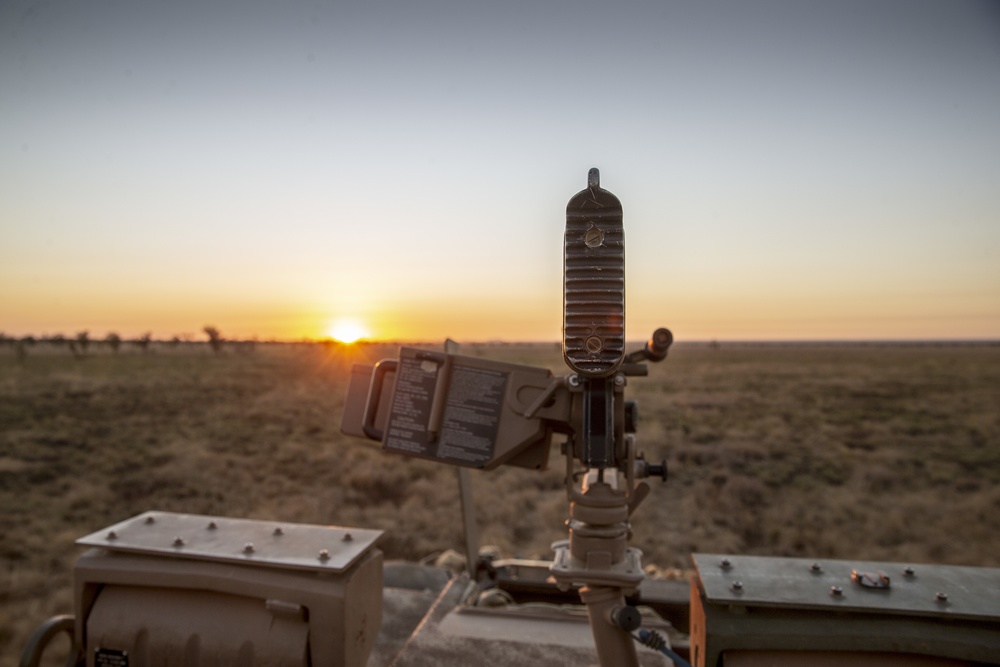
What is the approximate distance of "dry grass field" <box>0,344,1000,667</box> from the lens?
8.23 m

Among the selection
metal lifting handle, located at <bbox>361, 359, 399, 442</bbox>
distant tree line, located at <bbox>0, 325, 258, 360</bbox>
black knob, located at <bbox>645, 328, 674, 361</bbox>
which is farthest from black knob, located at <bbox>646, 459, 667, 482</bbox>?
distant tree line, located at <bbox>0, 325, 258, 360</bbox>

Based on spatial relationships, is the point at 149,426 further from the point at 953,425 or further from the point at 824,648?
the point at 953,425

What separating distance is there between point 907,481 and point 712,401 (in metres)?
11.3

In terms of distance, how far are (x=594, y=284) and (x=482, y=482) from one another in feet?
31.9

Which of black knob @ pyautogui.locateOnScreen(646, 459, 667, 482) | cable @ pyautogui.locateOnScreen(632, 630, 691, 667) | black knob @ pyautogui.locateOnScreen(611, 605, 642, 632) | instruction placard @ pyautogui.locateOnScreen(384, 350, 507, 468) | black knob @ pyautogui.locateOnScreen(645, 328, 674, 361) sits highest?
black knob @ pyautogui.locateOnScreen(645, 328, 674, 361)

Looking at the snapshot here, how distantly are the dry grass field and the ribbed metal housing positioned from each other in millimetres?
1411

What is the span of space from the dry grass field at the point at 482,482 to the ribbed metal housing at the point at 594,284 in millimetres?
1411

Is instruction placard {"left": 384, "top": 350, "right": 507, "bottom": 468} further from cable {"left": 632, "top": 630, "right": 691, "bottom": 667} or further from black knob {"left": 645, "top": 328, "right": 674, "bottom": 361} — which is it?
cable {"left": 632, "top": 630, "right": 691, "bottom": 667}

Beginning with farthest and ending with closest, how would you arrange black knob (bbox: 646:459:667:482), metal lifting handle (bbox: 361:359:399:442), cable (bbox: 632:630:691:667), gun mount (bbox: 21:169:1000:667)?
metal lifting handle (bbox: 361:359:399:442)
black knob (bbox: 646:459:667:482)
cable (bbox: 632:630:691:667)
gun mount (bbox: 21:169:1000:667)

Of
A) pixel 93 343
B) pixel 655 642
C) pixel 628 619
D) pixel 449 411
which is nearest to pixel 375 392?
pixel 449 411

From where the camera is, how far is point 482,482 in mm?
11281

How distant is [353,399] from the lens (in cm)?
268

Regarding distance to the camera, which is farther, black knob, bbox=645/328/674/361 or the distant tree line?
the distant tree line

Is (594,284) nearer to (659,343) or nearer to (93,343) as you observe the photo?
(659,343)
